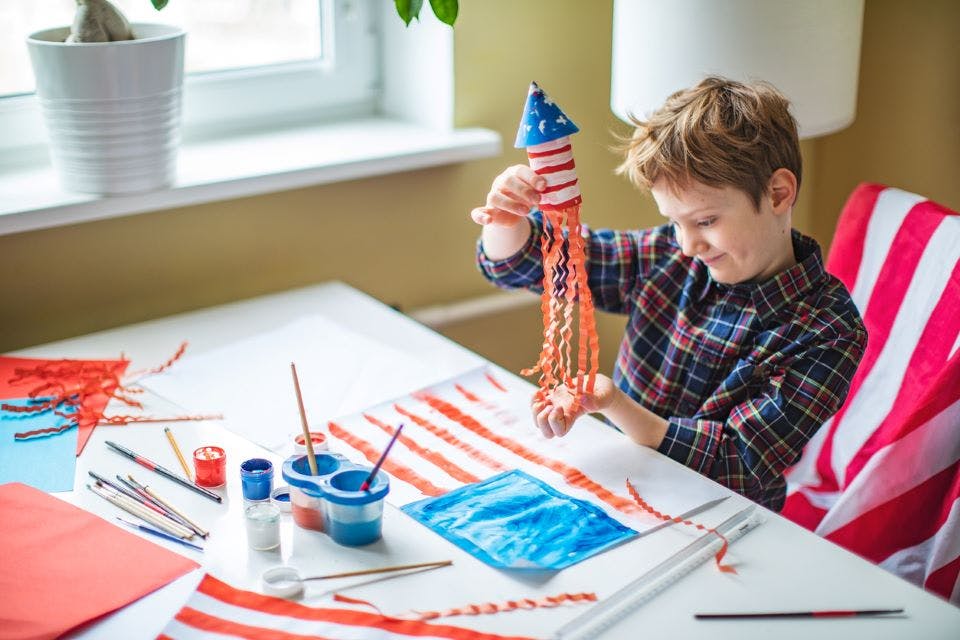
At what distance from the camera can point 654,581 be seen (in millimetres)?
1042

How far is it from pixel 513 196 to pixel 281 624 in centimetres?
54

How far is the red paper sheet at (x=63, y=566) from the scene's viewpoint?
99 cm

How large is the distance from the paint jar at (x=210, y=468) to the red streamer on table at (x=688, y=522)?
1.49 ft

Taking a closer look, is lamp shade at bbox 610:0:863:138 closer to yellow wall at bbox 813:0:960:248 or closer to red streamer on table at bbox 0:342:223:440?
yellow wall at bbox 813:0:960:248

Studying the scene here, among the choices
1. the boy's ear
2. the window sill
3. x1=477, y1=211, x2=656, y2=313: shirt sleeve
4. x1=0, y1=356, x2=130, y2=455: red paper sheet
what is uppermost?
the boy's ear

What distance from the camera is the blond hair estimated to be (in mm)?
1299

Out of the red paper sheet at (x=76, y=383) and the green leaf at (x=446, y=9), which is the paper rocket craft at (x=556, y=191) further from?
the red paper sheet at (x=76, y=383)

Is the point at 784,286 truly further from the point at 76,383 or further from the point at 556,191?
the point at 76,383

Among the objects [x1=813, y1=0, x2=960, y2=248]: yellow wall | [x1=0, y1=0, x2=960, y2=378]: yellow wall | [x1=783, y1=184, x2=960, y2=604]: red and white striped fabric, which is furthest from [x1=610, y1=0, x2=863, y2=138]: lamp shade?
[x1=813, y1=0, x2=960, y2=248]: yellow wall

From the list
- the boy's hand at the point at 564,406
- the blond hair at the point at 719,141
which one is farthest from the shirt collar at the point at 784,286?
the boy's hand at the point at 564,406

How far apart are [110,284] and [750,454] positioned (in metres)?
1.00

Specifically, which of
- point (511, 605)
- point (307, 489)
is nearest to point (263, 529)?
point (307, 489)

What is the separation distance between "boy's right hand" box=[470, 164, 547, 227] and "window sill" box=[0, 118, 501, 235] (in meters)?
0.52

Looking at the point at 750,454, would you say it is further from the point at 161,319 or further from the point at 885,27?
the point at 885,27
